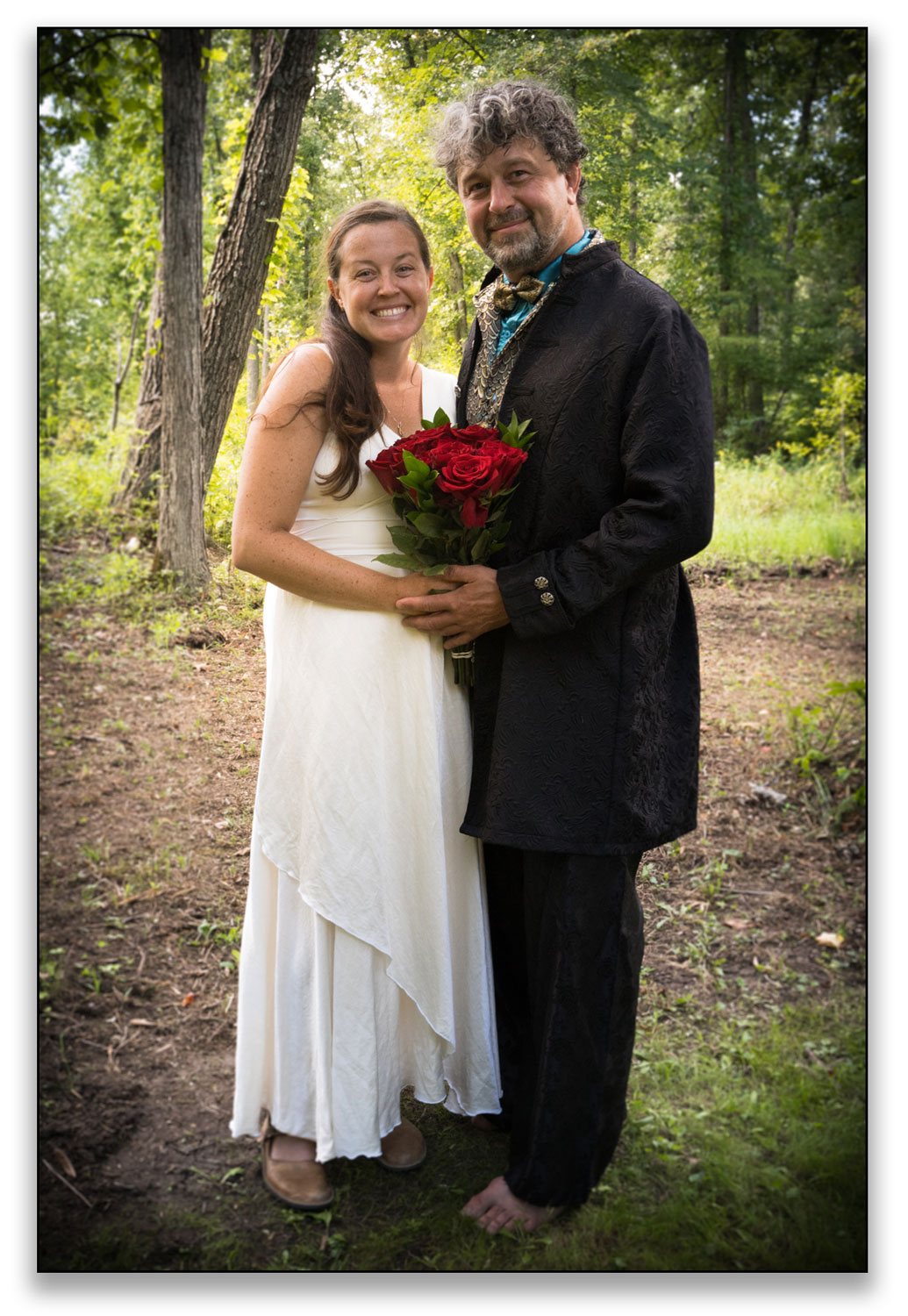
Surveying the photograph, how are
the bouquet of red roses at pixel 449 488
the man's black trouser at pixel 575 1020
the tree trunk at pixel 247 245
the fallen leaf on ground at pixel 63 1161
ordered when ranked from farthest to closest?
1. the tree trunk at pixel 247 245
2. the fallen leaf on ground at pixel 63 1161
3. the man's black trouser at pixel 575 1020
4. the bouquet of red roses at pixel 449 488

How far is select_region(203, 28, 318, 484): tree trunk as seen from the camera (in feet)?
8.05

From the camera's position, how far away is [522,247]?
7.04ft

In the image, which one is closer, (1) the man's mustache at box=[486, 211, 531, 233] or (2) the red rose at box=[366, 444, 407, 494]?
(2) the red rose at box=[366, 444, 407, 494]

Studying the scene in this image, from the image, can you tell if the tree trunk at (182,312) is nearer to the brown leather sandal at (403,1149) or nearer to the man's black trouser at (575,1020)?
the man's black trouser at (575,1020)

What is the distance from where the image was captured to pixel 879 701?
96.1 inches

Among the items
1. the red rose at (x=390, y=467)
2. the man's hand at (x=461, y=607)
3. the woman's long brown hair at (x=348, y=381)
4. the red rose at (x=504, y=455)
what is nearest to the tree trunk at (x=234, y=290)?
the woman's long brown hair at (x=348, y=381)

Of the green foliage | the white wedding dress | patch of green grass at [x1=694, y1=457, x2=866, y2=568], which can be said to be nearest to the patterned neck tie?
the white wedding dress

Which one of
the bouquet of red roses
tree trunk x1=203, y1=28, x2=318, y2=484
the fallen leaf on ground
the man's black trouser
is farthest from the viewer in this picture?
tree trunk x1=203, y1=28, x2=318, y2=484

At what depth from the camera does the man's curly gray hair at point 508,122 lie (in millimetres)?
2107

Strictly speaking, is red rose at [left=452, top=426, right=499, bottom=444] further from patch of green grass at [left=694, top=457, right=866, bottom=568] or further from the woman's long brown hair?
patch of green grass at [left=694, top=457, right=866, bottom=568]

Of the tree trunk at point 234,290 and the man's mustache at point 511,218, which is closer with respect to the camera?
the man's mustache at point 511,218

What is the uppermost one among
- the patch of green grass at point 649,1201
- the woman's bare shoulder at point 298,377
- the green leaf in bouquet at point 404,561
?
the woman's bare shoulder at point 298,377

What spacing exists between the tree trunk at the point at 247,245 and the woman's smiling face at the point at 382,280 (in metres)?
0.43

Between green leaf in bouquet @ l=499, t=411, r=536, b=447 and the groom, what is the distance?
0.04 meters
